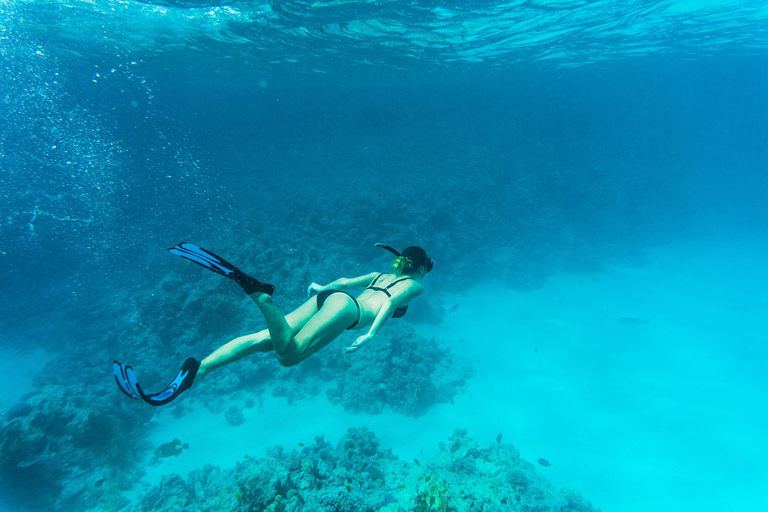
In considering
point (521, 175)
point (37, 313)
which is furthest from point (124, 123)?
point (521, 175)

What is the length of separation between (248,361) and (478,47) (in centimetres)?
2670

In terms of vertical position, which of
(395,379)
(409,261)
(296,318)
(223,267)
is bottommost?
(395,379)

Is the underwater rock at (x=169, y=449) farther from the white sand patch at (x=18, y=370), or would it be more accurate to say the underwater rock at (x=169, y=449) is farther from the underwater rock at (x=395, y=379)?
the white sand patch at (x=18, y=370)

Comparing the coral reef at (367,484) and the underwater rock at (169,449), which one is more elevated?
the coral reef at (367,484)

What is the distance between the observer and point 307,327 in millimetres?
3230

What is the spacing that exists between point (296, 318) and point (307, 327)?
0.59 metres

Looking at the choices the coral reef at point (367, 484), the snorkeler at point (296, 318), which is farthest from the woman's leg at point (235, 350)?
the coral reef at point (367, 484)

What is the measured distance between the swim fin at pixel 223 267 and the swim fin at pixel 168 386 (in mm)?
874

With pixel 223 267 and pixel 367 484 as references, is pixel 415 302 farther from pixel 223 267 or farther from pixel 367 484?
pixel 223 267

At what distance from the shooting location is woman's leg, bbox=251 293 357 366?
276 centimetres

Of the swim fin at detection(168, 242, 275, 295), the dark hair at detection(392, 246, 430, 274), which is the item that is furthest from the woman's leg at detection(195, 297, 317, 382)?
the dark hair at detection(392, 246, 430, 274)

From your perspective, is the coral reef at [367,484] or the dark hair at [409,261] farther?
the coral reef at [367,484]

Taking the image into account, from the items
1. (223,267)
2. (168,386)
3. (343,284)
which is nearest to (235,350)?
(168,386)

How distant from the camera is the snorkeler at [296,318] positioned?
2805mm
